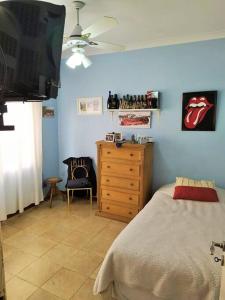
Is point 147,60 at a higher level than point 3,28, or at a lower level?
higher

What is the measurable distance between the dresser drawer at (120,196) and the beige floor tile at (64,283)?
1.27 metres

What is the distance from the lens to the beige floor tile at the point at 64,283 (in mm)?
1996

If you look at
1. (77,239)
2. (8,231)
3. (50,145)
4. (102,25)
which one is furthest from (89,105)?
(8,231)

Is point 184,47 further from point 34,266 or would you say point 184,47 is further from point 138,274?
point 34,266

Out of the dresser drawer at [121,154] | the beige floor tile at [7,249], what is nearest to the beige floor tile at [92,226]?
the beige floor tile at [7,249]

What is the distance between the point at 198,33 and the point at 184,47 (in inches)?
9.5

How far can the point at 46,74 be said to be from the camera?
121 cm

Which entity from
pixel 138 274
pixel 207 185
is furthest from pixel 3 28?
pixel 207 185

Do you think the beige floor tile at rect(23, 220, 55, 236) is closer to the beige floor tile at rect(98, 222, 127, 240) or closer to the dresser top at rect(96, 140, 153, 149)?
the beige floor tile at rect(98, 222, 127, 240)

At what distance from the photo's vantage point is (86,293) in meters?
1.99

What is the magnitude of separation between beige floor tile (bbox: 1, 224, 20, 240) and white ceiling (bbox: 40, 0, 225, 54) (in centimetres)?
268

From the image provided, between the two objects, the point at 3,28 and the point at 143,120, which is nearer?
the point at 3,28

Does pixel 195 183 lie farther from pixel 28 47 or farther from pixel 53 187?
pixel 28 47

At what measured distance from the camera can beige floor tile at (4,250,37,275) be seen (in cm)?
229
